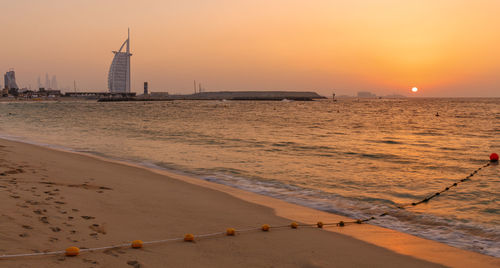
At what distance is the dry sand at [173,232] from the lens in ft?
15.4

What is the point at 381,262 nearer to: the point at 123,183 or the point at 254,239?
the point at 254,239

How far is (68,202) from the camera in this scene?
22.1ft

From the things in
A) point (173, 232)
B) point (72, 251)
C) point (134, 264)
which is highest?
point (72, 251)

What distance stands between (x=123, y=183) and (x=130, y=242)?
5.13 m

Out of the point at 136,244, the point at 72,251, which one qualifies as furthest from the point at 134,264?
the point at 72,251

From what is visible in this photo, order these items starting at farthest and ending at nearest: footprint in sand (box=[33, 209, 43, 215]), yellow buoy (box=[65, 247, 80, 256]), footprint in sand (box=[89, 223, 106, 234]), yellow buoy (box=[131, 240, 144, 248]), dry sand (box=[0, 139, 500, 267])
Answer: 1. footprint in sand (box=[33, 209, 43, 215])
2. footprint in sand (box=[89, 223, 106, 234])
3. yellow buoy (box=[131, 240, 144, 248])
4. dry sand (box=[0, 139, 500, 267])
5. yellow buoy (box=[65, 247, 80, 256])

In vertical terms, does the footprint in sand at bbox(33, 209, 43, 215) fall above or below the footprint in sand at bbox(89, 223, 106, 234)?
above

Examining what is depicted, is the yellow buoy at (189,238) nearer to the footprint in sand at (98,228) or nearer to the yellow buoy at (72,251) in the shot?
the footprint in sand at (98,228)

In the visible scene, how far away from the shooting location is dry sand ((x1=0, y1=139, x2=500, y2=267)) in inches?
184

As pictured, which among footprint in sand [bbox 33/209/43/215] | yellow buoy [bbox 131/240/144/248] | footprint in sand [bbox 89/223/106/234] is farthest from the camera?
footprint in sand [bbox 33/209/43/215]

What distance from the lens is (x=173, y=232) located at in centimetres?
591

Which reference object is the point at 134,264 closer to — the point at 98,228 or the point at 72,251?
the point at 72,251

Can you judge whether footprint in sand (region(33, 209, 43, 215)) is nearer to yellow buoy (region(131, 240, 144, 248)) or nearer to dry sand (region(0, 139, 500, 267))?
dry sand (region(0, 139, 500, 267))

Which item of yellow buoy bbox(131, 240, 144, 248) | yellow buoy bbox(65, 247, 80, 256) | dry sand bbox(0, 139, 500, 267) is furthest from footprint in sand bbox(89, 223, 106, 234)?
yellow buoy bbox(65, 247, 80, 256)
